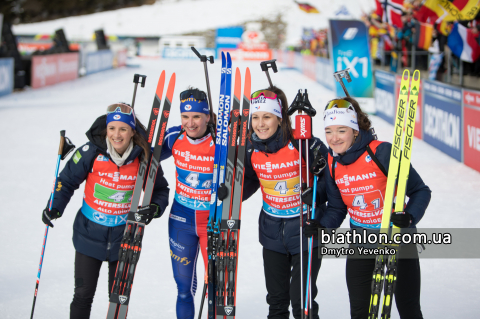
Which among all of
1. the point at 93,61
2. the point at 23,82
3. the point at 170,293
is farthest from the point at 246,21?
the point at 170,293

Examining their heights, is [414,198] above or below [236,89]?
below

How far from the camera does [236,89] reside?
3307 millimetres

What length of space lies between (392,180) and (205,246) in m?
1.29

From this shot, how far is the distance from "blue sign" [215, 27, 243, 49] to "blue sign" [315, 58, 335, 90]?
112ft

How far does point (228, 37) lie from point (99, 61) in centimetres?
2885

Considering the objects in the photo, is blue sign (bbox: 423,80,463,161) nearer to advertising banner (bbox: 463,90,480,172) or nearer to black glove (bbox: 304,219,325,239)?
advertising banner (bbox: 463,90,480,172)

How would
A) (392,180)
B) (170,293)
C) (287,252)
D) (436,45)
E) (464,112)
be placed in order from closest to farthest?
(392,180), (287,252), (170,293), (464,112), (436,45)

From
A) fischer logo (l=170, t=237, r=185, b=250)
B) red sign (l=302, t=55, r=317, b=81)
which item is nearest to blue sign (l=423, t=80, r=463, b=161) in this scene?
fischer logo (l=170, t=237, r=185, b=250)

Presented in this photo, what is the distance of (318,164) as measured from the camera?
2.82 meters

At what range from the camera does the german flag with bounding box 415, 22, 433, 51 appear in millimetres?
10838

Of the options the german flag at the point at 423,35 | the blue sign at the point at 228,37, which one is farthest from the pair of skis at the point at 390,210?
the blue sign at the point at 228,37

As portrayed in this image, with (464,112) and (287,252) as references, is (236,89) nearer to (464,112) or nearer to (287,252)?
(287,252)

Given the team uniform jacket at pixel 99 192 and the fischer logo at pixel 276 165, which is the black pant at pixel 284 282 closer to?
the fischer logo at pixel 276 165

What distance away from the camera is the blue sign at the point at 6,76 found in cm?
1595
